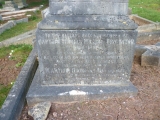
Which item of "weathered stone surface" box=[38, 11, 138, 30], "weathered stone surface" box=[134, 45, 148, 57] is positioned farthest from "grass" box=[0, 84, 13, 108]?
"weathered stone surface" box=[134, 45, 148, 57]

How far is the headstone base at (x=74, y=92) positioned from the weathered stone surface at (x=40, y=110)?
0.14 m

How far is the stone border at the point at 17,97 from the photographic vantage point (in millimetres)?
2618

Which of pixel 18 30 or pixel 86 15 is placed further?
pixel 18 30

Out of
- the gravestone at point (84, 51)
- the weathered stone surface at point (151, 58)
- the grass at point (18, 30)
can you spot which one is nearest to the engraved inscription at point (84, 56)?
the gravestone at point (84, 51)

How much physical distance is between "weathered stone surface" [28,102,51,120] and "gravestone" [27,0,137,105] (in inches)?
5.6

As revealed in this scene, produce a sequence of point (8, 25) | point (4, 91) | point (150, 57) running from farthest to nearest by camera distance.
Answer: point (8, 25) < point (150, 57) < point (4, 91)

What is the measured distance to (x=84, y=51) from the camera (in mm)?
3057

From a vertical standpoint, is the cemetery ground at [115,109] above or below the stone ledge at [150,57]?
below

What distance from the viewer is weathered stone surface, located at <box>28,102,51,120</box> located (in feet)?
8.86

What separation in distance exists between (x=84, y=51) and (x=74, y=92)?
0.68 meters

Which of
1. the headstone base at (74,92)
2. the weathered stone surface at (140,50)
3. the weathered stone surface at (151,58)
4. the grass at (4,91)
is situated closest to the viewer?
the headstone base at (74,92)

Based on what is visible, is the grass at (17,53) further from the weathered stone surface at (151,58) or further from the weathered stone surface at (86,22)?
the weathered stone surface at (151,58)

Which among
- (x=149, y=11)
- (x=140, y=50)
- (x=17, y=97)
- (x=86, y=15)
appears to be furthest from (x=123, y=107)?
(x=149, y=11)

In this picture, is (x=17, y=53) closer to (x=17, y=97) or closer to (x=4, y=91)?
(x=4, y=91)
